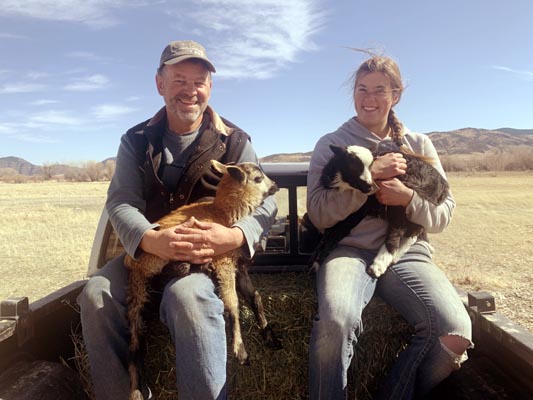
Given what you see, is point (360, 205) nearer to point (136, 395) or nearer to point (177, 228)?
point (177, 228)

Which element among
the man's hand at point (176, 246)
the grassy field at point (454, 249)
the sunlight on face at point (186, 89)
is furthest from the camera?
the grassy field at point (454, 249)

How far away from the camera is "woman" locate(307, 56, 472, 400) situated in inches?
105

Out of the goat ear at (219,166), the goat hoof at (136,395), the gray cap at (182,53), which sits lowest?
the goat hoof at (136,395)

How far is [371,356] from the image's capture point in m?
3.03

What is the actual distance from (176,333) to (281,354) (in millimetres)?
808

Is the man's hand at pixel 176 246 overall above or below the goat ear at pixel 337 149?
below

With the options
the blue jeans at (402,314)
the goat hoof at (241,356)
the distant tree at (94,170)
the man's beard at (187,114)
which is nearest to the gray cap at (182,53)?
the man's beard at (187,114)

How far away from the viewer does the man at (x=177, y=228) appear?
2533 millimetres

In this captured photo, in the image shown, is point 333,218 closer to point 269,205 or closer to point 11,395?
point 269,205

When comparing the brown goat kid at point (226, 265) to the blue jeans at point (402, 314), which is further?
the brown goat kid at point (226, 265)

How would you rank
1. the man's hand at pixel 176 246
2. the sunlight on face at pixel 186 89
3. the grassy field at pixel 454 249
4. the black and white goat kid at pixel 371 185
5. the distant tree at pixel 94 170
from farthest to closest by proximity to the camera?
the distant tree at pixel 94 170, the grassy field at pixel 454 249, the black and white goat kid at pixel 371 185, the sunlight on face at pixel 186 89, the man's hand at pixel 176 246

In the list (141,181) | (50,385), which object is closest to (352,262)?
(141,181)

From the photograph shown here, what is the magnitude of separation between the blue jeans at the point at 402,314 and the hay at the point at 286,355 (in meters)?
0.16

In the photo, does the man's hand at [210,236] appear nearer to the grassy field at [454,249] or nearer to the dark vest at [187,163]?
the dark vest at [187,163]
